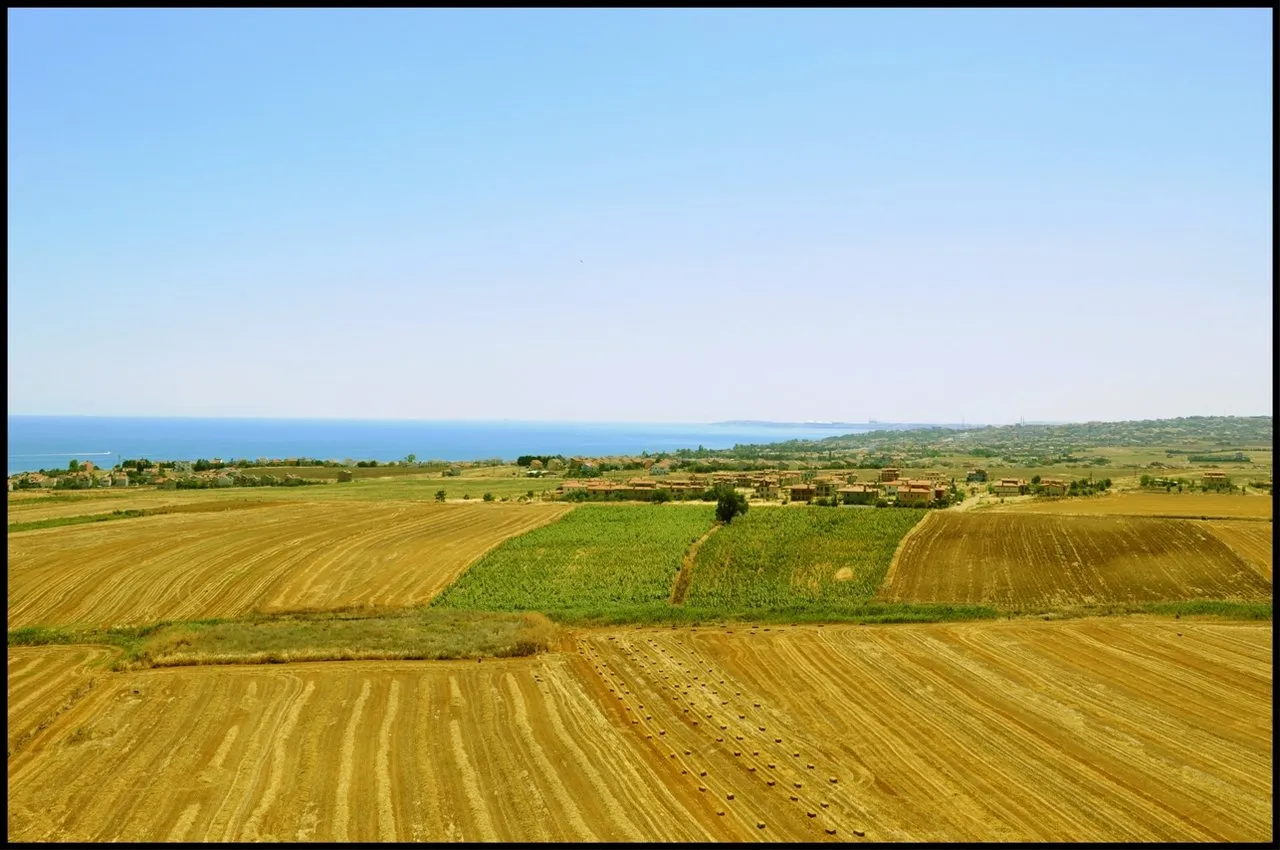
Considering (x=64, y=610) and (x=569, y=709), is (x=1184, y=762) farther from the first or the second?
(x=64, y=610)

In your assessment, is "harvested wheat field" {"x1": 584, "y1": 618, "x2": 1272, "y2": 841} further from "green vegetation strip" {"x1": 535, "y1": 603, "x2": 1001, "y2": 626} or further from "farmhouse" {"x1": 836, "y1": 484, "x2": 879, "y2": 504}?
"farmhouse" {"x1": 836, "y1": 484, "x2": 879, "y2": 504}

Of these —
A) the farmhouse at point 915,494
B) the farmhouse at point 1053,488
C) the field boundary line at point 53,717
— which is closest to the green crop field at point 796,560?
the farmhouse at point 915,494

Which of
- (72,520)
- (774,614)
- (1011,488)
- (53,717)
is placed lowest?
(774,614)

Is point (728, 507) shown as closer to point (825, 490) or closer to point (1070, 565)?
point (1070, 565)

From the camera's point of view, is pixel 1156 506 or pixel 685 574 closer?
pixel 685 574

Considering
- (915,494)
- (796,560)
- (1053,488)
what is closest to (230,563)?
(796,560)

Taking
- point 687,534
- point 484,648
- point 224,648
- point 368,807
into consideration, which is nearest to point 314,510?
point 687,534

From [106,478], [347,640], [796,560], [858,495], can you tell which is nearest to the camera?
[347,640]
